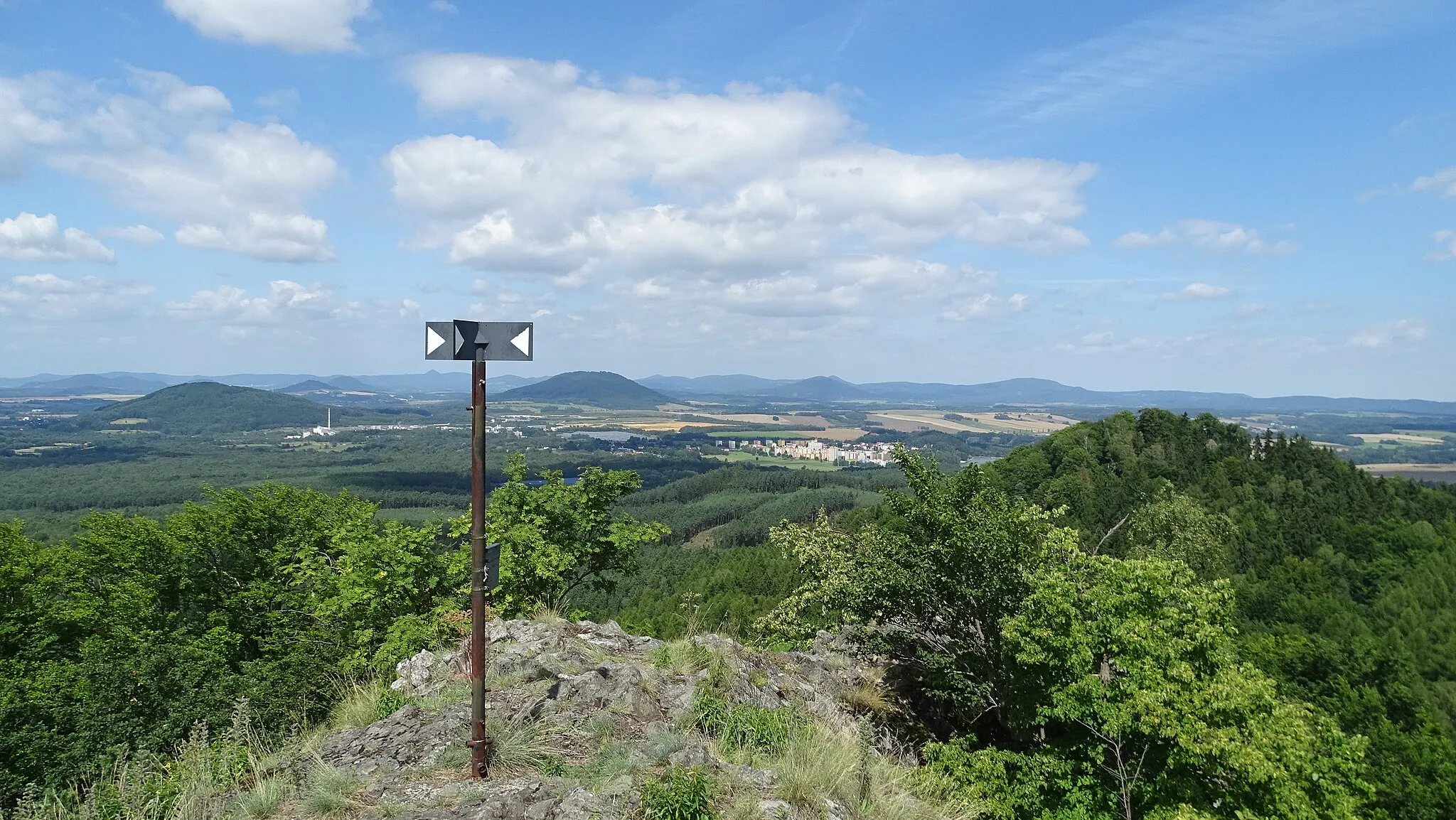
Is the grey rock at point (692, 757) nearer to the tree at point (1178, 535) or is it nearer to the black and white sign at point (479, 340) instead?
the black and white sign at point (479, 340)

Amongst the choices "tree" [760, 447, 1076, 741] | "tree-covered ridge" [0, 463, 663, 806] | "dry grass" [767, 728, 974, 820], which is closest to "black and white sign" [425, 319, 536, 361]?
"dry grass" [767, 728, 974, 820]

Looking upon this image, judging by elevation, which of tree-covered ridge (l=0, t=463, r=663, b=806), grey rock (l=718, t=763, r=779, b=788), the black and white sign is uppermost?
the black and white sign

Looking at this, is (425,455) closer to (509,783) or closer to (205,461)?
(205,461)

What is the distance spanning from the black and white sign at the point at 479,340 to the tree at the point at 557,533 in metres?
10.2

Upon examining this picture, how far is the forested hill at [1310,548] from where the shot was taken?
92.1 ft

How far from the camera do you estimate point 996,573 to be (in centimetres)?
1403

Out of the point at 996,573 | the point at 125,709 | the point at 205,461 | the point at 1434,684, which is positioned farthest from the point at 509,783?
the point at 205,461

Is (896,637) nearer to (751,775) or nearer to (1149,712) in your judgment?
(1149,712)

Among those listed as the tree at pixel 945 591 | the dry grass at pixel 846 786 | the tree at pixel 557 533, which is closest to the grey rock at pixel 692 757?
the dry grass at pixel 846 786

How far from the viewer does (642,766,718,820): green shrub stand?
584 cm

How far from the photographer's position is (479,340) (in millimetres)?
6398

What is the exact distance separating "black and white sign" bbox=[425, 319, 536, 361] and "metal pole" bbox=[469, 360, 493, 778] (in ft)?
0.37

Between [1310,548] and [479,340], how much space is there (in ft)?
256

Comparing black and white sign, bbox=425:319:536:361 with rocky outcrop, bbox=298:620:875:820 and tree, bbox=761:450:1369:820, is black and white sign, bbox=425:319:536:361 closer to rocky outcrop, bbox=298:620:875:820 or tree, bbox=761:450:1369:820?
rocky outcrop, bbox=298:620:875:820
